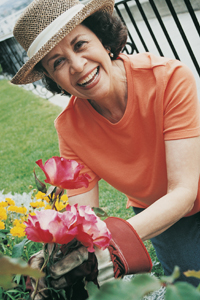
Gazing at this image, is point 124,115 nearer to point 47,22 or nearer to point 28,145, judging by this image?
point 47,22

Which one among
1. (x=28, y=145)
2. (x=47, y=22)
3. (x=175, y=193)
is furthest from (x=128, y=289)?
(x=28, y=145)

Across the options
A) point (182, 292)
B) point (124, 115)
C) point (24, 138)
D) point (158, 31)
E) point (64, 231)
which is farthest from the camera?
point (24, 138)

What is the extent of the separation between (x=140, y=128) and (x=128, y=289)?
1.44m

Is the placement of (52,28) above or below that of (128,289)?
above

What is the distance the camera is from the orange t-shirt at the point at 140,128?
1450 mm

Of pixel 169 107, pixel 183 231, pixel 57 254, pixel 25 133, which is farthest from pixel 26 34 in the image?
pixel 25 133

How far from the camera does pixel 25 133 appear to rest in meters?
5.68

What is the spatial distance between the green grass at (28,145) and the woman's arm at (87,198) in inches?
36.0

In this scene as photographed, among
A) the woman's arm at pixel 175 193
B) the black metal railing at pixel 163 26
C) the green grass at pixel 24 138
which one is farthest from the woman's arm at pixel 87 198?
the green grass at pixel 24 138

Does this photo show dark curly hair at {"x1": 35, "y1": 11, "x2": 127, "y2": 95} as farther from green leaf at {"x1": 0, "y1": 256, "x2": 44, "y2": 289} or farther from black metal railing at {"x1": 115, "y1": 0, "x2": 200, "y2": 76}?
green leaf at {"x1": 0, "y1": 256, "x2": 44, "y2": 289}

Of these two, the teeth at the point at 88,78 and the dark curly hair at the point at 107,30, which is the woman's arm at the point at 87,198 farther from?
the dark curly hair at the point at 107,30

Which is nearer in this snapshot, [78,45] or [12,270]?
[12,270]

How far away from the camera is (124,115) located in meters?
1.65

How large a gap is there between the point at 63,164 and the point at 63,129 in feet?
3.36
